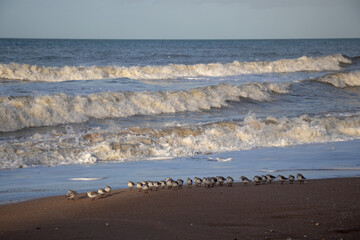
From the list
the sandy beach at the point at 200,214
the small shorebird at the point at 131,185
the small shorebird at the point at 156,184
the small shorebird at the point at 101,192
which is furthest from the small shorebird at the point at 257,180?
the small shorebird at the point at 101,192

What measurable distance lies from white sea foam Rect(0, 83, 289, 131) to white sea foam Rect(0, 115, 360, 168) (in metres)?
2.57

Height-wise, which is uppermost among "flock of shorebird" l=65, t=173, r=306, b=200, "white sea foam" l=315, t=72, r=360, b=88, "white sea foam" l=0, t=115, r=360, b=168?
"white sea foam" l=315, t=72, r=360, b=88

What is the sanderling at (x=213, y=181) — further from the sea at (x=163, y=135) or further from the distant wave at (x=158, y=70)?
the distant wave at (x=158, y=70)

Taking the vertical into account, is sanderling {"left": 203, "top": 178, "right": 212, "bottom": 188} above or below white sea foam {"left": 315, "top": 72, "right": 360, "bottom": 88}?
below

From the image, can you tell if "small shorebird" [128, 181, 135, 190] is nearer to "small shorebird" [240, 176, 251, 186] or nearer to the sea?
the sea

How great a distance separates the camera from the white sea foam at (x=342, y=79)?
29.2m

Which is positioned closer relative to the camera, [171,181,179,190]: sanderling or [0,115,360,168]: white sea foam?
[171,181,179,190]: sanderling

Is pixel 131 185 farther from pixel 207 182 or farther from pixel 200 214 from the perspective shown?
pixel 200 214

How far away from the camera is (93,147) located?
11.7 meters

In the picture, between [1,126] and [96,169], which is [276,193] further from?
[1,126]

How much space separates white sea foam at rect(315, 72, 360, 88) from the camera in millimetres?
29250

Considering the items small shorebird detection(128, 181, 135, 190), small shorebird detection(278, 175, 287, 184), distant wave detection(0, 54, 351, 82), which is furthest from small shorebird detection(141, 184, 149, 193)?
distant wave detection(0, 54, 351, 82)

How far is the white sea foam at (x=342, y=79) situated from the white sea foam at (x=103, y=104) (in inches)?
310

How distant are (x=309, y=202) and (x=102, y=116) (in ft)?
37.4
